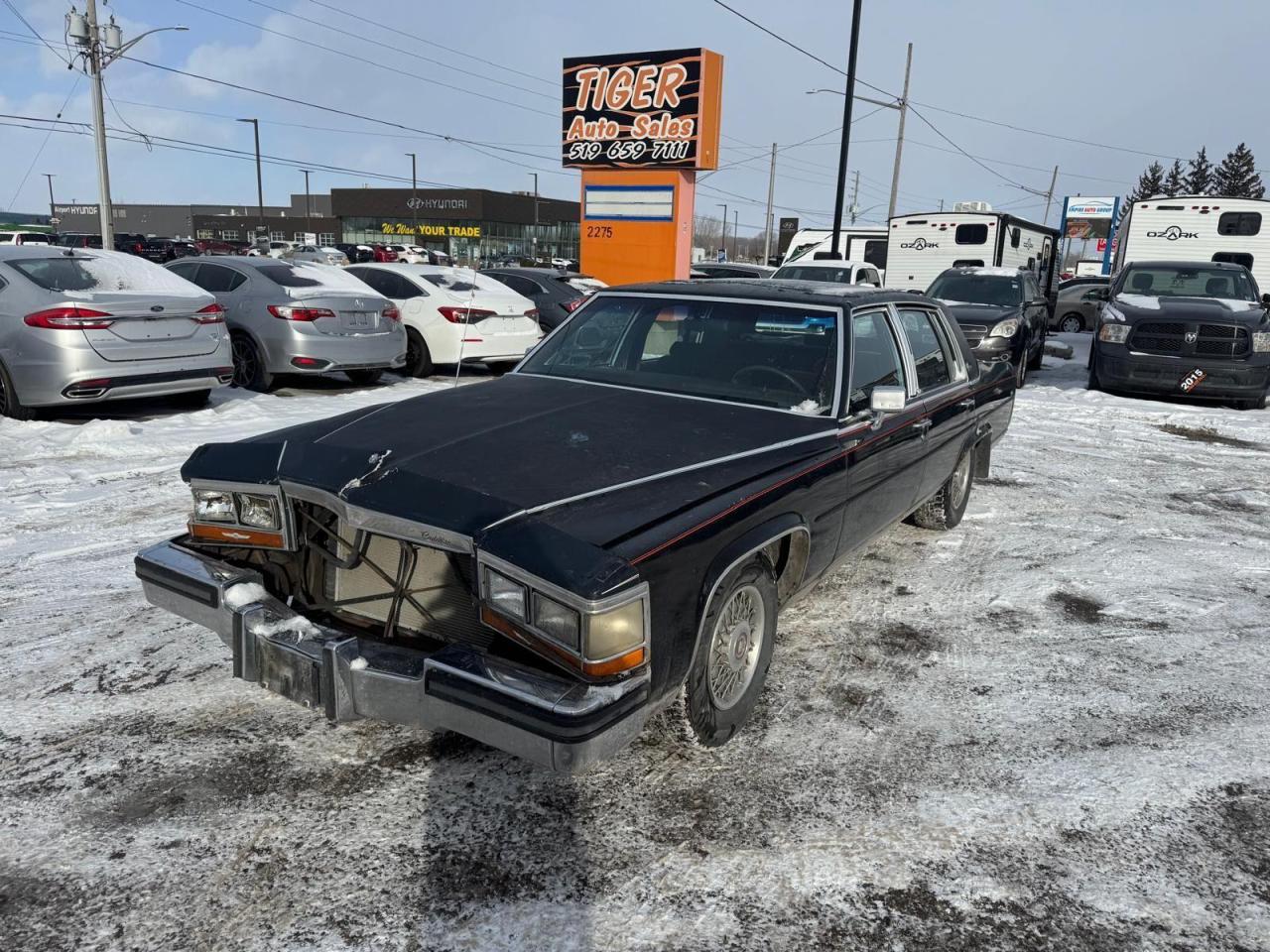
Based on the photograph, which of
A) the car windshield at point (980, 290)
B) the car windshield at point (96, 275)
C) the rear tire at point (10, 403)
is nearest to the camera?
the rear tire at point (10, 403)

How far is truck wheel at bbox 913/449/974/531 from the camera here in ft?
19.1

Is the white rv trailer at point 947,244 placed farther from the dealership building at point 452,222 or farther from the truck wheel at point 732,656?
the dealership building at point 452,222

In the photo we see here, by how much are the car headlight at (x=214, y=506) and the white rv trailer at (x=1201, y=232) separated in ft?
53.0

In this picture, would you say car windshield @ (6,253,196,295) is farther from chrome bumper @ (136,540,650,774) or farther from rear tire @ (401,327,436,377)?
chrome bumper @ (136,540,650,774)

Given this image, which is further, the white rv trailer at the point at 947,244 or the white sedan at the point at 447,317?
the white rv trailer at the point at 947,244

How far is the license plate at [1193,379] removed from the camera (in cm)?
1109

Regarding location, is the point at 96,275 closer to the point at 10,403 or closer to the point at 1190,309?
the point at 10,403

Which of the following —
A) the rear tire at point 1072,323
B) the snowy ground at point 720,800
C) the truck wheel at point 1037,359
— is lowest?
the snowy ground at point 720,800

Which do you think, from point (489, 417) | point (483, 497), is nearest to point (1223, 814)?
point (483, 497)

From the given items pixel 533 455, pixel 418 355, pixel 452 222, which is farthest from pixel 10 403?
pixel 452 222

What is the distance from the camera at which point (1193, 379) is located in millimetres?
11148

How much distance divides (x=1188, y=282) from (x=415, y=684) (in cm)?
1350

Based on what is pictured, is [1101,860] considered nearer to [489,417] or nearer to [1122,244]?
[489,417]

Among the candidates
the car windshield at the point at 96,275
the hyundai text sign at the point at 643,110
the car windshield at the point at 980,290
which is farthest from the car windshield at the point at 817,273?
the car windshield at the point at 96,275
